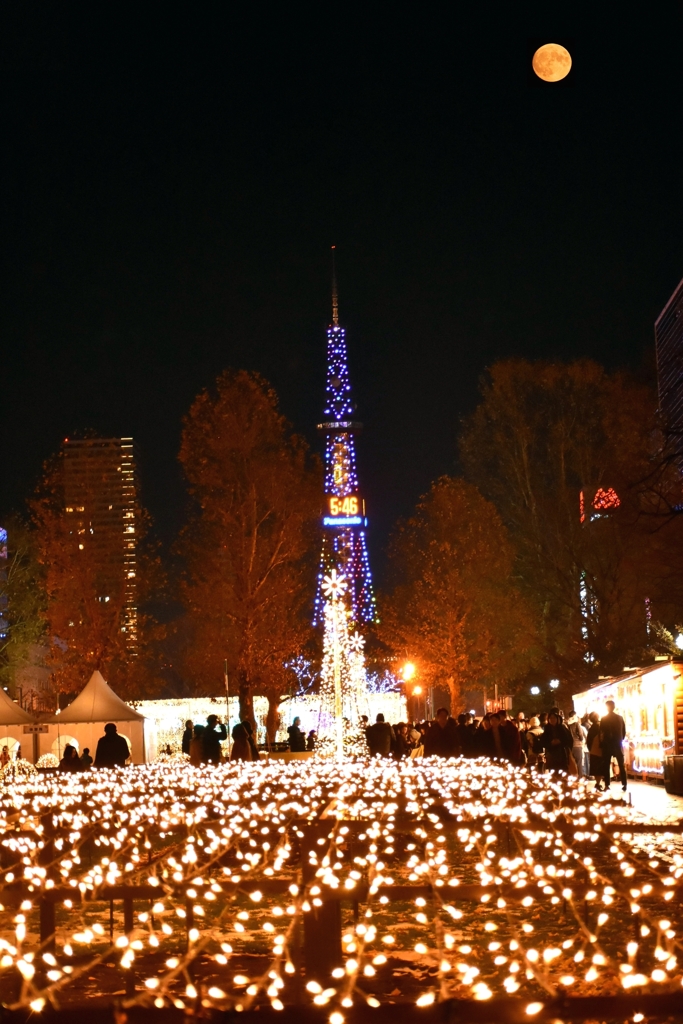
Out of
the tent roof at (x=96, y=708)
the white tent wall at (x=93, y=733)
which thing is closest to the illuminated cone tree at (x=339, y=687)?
the white tent wall at (x=93, y=733)

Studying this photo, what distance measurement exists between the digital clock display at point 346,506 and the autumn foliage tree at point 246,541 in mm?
64626

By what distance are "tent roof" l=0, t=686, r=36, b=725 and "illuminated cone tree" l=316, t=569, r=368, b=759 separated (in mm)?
8407

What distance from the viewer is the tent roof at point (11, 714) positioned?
2656 cm

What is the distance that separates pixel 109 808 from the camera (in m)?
10.7

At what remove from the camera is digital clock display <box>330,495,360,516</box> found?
4067 inches

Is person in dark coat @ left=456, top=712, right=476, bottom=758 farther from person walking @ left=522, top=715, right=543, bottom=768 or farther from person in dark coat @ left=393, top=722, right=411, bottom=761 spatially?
person walking @ left=522, top=715, right=543, bottom=768

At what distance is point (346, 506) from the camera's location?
104125mm

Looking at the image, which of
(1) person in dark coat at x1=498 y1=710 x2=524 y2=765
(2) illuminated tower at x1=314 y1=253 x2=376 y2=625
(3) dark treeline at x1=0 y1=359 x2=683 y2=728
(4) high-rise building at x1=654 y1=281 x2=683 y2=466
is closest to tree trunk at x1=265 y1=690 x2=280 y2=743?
(3) dark treeline at x1=0 y1=359 x2=683 y2=728

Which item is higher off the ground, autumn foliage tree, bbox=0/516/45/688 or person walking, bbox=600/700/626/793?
autumn foliage tree, bbox=0/516/45/688

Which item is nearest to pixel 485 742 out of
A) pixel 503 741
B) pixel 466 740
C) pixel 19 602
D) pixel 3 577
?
pixel 503 741

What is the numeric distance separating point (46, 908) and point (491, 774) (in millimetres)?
8069

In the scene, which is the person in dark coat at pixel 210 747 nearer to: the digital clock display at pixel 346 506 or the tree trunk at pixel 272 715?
the tree trunk at pixel 272 715

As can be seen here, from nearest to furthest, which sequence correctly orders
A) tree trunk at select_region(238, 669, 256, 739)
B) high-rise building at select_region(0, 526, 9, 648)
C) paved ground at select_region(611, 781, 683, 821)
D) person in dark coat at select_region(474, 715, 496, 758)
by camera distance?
paved ground at select_region(611, 781, 683, 821), person in dark coat at select_region(474, 715, 496, 758), tree trunk at select_region(238, 669, 256, 739), high-rise building at select_region(0, 526, 9, 648)

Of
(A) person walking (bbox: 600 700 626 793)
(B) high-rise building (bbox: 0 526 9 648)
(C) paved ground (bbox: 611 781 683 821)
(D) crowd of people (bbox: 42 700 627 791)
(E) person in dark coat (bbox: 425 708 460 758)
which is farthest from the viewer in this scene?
(B) high-rise building (bbox: 0 526 9 648)
